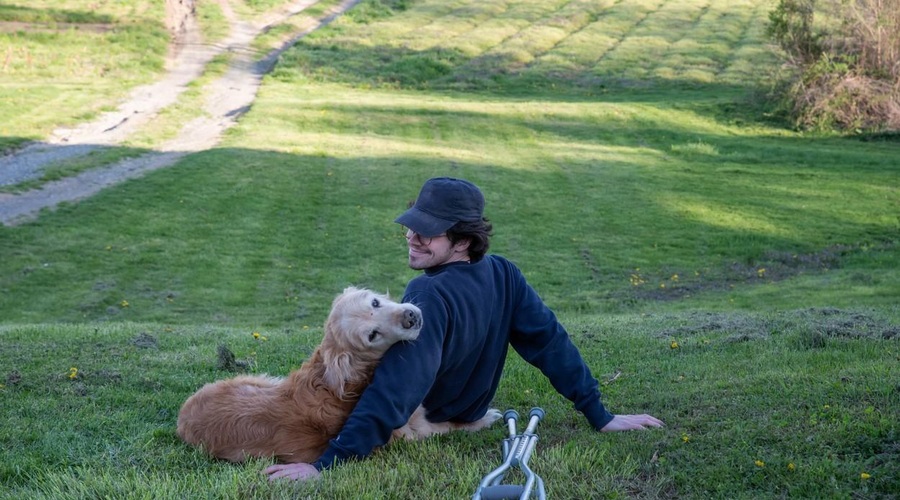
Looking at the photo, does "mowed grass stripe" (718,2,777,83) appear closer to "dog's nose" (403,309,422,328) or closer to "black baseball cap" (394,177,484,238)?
"black baseball cap" (394,177,484,238)

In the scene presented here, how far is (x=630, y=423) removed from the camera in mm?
6070

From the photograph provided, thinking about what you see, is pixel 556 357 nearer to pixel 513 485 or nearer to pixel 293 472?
pixel 293 472

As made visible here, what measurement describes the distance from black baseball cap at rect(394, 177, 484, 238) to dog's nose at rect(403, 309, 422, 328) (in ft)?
1.97

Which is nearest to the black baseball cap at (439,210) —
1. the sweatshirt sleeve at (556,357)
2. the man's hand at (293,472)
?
the sweatshirt sleeve at (556,357)

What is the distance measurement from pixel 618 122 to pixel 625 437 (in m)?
33.5

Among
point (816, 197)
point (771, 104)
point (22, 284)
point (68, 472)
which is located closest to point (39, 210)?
point (22, 284)

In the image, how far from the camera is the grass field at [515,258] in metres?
5.38

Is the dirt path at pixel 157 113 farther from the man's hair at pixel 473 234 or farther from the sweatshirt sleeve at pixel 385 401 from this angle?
the sweatshirt sleeve at pixel 385 401

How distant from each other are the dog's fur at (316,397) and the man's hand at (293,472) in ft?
0.83

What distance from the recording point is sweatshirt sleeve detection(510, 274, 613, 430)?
5984mm

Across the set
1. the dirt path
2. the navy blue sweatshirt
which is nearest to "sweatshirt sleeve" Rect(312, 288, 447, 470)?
the navy blue sweatshirt

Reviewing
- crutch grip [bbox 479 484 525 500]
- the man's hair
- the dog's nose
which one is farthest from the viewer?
Answer: the man's hair

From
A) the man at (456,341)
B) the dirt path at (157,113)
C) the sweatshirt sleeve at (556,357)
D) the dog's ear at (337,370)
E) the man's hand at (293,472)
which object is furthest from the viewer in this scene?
the dirt path at (157,113)

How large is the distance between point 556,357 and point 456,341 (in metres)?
0.83
